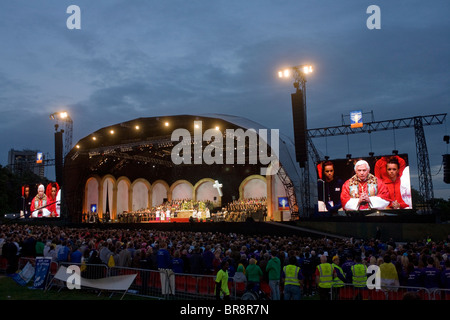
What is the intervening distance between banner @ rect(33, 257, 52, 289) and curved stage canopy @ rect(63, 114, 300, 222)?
21.4m

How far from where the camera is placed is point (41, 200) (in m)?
48.0

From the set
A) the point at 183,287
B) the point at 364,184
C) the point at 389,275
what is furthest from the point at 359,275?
the point at 364,184

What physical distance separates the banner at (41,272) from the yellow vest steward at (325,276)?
7770mm

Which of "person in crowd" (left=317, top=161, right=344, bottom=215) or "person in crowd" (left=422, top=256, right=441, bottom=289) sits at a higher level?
"person in crowd" (left=317, top=161, right=344, bottom=215)

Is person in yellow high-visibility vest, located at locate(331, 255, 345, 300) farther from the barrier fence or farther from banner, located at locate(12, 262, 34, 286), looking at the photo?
banner, located at locate(12, 262, 34, 286)

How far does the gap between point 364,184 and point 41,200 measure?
37.1 meters

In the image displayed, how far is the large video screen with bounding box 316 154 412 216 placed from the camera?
90.3 feet

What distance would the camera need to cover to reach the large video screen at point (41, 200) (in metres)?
45.2

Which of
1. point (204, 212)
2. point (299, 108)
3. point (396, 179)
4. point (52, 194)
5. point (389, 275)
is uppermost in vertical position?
point (299, 108)

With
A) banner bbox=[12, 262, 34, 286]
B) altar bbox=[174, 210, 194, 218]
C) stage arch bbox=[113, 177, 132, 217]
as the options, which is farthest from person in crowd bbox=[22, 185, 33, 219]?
banner bbox=[12, 262, 34, 286]

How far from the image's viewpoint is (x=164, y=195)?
162 ft

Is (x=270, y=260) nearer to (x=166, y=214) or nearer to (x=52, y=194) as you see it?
(x=166, y=214)

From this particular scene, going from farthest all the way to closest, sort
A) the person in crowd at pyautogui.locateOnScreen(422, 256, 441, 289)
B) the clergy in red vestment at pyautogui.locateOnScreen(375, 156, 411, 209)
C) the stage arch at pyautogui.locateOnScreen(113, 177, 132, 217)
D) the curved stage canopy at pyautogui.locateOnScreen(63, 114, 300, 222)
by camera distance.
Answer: the stage arch at pyautogui.locateOnScreen(113, 177, 132, 217), the curved stage canopy at pyautogui.locateOnScreen(63, 114, 300, 222), the clergy in red vestment at pyautogui.locateOnScreen(375, 156, 411, 209), the person in crowd at pyautogui.locateOnScreen(422, 256, 441, 289)

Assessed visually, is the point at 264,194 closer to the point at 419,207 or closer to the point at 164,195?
the point at 164,195
